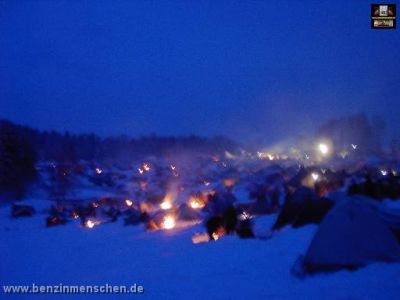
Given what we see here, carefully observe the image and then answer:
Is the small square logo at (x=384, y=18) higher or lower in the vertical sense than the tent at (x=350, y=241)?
higher

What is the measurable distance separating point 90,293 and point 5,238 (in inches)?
338

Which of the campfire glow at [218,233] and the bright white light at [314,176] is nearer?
the campfire glow at [218,233]

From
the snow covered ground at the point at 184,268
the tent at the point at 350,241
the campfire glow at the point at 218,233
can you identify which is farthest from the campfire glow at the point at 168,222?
the tent at the point at 350,241

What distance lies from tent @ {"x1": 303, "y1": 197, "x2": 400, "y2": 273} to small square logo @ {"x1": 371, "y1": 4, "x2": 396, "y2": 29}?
423 centimetres

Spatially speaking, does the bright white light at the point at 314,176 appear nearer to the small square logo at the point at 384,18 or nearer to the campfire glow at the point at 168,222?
the campfire glow at the point at 168,222

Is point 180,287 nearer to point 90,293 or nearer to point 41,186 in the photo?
point 90,293

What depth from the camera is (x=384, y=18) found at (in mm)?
9242

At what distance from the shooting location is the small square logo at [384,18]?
920cm

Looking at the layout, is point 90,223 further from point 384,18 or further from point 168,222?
point 384,18

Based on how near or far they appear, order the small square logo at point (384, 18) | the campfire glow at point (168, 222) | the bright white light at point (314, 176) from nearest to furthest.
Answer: the small square logo at point (384, 18) → the campfire glow at point (168, 222) → the bright white light at point (314, 176)

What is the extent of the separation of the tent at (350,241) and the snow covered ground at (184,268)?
239 mm

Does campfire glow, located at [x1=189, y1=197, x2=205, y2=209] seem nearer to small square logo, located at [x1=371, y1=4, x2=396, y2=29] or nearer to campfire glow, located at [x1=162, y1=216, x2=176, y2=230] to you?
campfire glow, located at [x1=162, y1=216, x2=176, y2=230]

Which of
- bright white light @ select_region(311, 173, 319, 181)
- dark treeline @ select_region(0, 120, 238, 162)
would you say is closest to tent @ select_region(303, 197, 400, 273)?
bright white light @ select_region(311, 173, 319, 181)

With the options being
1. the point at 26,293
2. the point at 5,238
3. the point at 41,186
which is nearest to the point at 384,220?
the point at 26,293
